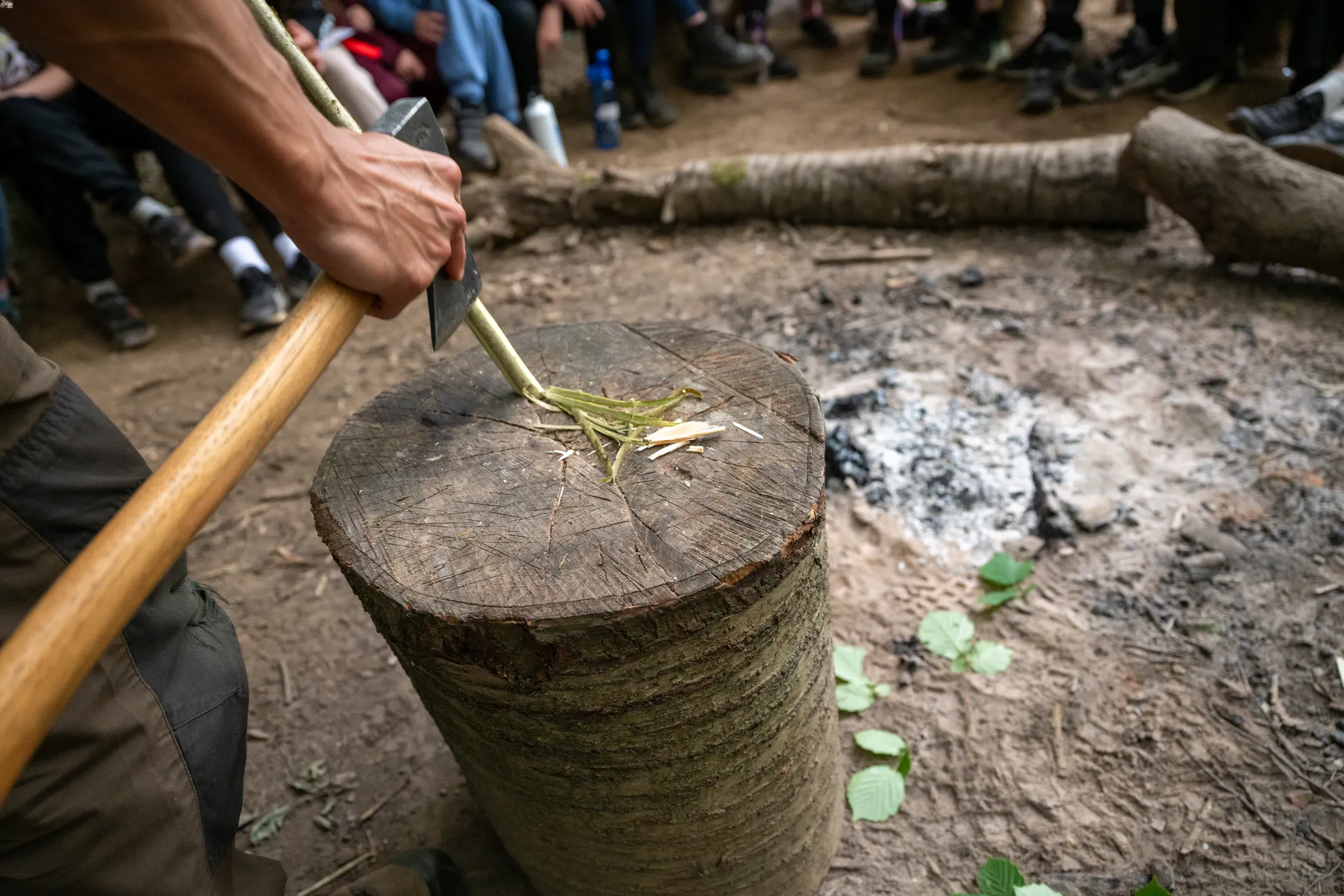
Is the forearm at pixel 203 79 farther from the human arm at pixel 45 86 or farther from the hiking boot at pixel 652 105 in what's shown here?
the hiking boot at pixel 652 105

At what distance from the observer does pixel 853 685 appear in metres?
2.25

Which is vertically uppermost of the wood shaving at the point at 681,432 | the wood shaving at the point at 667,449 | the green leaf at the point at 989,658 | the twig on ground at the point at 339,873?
the wood shaving at the point at 681,432

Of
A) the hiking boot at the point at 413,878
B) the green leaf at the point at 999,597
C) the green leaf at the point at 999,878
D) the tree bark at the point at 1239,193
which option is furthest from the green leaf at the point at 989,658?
the tree bark at the point at 1239,193

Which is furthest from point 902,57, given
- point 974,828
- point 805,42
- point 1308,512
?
point 974,828

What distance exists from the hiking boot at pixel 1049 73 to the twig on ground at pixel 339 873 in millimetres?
5633

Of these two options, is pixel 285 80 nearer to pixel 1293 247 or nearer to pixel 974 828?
pixel 974 828

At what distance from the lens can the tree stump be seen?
48.3 inches

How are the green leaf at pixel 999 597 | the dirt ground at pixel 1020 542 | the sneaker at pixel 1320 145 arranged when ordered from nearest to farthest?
the dirt ground at pixel 1020 542 < the green leaf at pixel 999 597 < the sneaker at pixel 1320 145

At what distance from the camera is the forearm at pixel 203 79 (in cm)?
99

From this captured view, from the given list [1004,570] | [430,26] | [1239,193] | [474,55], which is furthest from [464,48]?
[1004,570]

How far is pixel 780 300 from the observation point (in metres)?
3.95

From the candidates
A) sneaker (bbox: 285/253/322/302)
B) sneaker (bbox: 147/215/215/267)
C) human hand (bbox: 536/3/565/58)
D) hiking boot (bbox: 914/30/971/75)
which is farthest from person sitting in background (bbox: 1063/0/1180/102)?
sneaker (bbox: 147/215/215/267)

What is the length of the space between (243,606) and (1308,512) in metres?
3.39

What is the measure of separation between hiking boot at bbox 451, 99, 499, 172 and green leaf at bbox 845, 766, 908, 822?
4.57m
